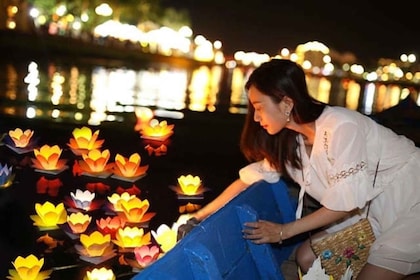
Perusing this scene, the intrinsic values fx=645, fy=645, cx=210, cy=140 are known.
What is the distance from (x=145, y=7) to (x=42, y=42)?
47.4 ft

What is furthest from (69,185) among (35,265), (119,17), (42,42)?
(119,17)

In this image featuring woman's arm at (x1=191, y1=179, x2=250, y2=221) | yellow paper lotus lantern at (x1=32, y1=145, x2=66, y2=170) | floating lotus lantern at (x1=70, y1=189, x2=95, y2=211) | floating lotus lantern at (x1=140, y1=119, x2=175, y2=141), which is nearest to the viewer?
woman's arm at (x1=191, y1=179, x2=250, y2=221)

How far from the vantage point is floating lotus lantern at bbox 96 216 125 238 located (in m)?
4.53

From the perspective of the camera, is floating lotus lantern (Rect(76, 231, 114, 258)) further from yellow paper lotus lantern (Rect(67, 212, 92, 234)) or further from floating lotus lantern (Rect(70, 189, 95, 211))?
floating lotus lantern (Rect(70, 189, 95, 211))

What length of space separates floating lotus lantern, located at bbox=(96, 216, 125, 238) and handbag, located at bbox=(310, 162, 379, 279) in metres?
1.66

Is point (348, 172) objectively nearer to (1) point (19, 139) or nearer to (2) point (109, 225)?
(2) point (109, 225)

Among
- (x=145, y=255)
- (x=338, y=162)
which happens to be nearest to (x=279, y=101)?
(x=338, y=162)

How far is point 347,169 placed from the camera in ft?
10.1

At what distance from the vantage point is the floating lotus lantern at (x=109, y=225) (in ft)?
14.9

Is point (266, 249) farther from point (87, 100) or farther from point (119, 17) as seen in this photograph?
point (119, 17)

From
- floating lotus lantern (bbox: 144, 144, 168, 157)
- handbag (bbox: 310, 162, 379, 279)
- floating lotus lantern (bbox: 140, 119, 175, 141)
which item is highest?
handbag (bbox: 310, 162, 379, 279)

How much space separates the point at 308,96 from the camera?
316cm

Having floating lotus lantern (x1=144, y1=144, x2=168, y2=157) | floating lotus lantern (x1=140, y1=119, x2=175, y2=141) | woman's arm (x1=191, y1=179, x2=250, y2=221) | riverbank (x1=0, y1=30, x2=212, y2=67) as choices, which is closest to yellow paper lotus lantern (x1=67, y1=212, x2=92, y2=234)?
woman's arm (x1=191, y1=179, x2=250, y2=221)

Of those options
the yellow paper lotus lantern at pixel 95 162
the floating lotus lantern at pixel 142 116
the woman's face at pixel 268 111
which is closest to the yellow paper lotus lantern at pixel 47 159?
the yellow paper lotus lantern at pixel 95 162
